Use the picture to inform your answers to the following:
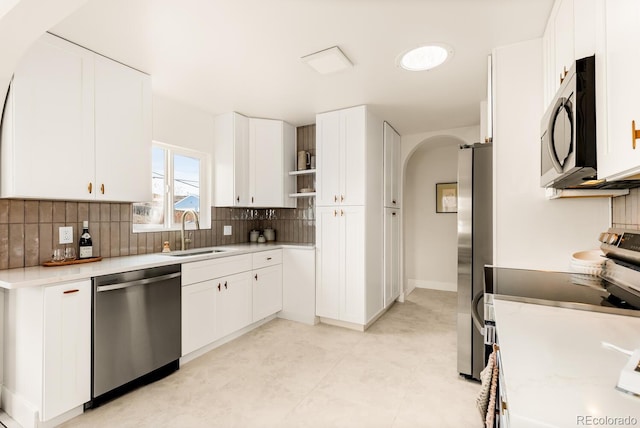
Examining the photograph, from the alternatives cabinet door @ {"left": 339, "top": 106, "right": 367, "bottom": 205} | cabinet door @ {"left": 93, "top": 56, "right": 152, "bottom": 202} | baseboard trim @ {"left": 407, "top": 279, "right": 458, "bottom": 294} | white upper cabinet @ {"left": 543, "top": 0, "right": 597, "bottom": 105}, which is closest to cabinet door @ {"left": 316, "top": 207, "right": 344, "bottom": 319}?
cabinet door @ {"left": 339, "top": 106, "right": 367, "bottom": 205}

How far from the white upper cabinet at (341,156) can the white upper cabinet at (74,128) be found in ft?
5.61

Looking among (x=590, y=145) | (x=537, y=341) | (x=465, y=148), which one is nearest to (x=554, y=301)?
(x=537, y=341)

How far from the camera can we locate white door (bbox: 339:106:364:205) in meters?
3.12

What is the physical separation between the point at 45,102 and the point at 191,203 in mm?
1612

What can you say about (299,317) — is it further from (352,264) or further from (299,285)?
(352,264)

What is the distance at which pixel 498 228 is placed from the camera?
Result: 76.2 inches

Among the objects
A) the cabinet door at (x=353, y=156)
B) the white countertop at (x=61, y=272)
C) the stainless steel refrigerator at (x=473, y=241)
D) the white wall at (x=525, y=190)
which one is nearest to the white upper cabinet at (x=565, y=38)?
the white wall at (x=525, y=190)

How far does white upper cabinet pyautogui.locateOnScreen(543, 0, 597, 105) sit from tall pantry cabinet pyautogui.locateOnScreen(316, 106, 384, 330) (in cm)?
166

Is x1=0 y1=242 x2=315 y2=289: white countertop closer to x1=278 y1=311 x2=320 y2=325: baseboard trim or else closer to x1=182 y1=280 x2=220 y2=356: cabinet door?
x1=182 y1=280 x2=220 y2=356: cabinet door

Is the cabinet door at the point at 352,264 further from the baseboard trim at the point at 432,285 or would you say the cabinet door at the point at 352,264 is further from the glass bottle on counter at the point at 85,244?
the glass bottle on counter at the point at 85,244

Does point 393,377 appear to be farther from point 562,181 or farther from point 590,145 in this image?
point 590,145

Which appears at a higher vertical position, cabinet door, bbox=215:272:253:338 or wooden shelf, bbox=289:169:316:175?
wooden shelf, bbox=289:169:316:175

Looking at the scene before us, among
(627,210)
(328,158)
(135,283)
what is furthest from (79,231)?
(627,210)

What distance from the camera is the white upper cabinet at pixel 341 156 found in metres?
3.13
